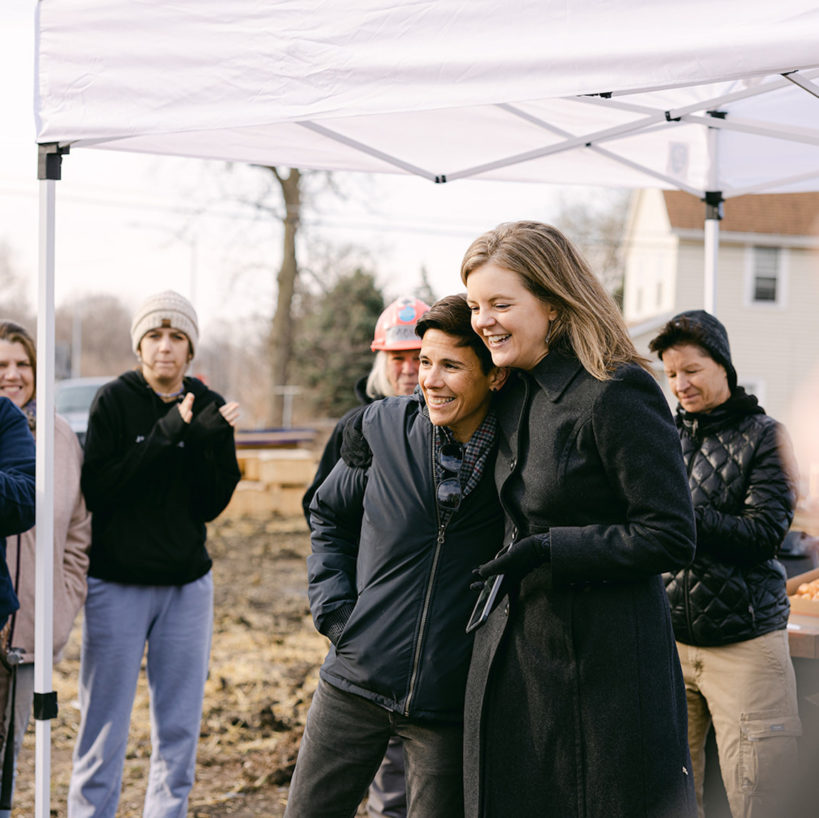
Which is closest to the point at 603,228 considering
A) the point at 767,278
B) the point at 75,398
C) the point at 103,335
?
the point at 767,278

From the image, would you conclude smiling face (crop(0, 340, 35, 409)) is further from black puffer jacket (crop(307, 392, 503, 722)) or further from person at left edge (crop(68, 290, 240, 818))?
black puffer jacket (crop(307, 392, 503, 722))

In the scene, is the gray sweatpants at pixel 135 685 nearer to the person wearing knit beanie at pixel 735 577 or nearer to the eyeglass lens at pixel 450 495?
the eyeglass lens at pixel 450 495

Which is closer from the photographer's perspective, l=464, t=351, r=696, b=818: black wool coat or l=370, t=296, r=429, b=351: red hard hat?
l=464, t=351, r=696, b=818: black wool coat

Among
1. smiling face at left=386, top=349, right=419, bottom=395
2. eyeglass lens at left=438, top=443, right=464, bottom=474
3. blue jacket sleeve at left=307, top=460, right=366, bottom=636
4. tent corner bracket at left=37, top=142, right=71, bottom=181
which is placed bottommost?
blue jacket sleeve at left=307, top=460, right=366, bottom=636

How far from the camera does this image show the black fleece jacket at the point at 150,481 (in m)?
3.24

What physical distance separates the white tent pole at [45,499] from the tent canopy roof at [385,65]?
213 millimetres

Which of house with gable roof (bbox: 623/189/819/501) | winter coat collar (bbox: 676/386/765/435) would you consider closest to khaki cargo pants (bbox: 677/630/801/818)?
winter coat collar (bbox: 676/386/765/435)

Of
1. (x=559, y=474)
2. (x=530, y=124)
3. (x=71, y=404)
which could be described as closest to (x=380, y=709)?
(x=559, y=474)

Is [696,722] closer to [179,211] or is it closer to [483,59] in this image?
[483,59]

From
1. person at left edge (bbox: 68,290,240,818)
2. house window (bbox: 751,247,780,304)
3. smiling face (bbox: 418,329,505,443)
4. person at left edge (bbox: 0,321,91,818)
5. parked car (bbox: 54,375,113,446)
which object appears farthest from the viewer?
house window (bbox: 751,247,780,304)

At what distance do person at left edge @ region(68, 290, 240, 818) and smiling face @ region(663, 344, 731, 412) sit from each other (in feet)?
5.17

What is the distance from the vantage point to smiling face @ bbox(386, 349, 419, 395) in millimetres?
3371

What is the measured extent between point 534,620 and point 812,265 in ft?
80.2

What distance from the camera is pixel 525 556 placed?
75.7 inches
